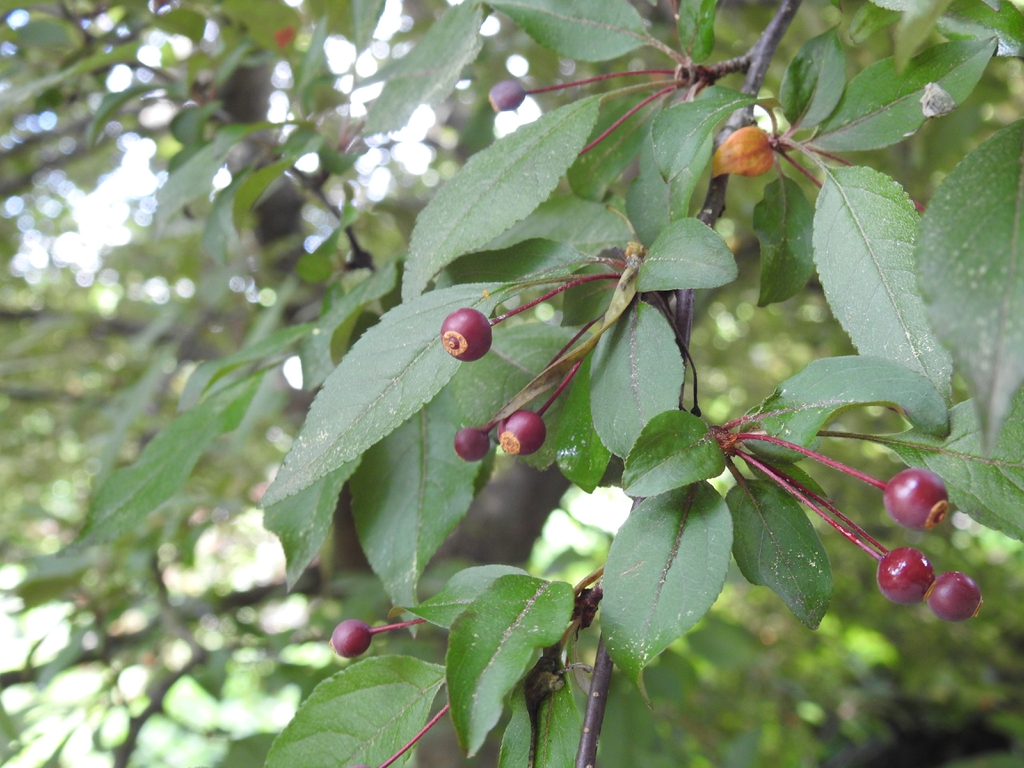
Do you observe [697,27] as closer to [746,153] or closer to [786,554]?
[746,153]

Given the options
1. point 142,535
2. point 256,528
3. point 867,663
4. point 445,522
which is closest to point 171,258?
point 142,535

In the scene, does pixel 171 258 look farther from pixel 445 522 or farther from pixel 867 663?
pixel 867 663

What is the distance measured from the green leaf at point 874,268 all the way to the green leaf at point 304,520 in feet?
1.37

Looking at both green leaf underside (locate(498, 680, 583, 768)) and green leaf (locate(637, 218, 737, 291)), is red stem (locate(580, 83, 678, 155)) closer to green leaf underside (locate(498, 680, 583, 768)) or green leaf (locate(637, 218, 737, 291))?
green leaf (locate(637, 218, 737, 291))

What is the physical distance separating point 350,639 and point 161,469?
0.32m

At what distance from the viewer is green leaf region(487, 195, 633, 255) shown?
666 mm

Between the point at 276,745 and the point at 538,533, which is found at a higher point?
the point at 276,745

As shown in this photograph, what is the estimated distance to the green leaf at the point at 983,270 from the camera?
31 cm

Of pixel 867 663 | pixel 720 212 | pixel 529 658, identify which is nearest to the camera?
pixel 529 658

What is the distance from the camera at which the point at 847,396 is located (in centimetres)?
45

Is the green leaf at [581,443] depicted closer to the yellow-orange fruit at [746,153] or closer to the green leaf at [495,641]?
the green leaf at [495,641]

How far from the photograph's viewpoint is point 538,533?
196 cm

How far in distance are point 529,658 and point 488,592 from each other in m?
0.06

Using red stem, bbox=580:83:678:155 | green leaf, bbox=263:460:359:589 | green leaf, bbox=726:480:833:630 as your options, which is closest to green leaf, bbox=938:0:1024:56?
red stem, bbox=580:83:678:155
